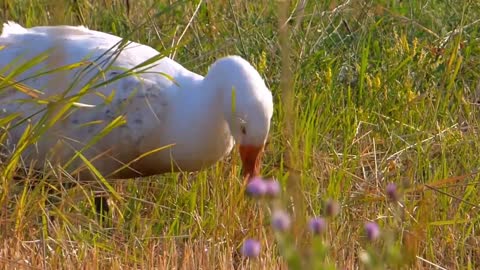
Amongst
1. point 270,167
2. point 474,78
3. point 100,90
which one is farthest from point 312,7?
point 100,90

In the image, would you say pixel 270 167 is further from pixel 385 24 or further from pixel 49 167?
pixel 385 24

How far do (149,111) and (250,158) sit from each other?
A: 0.38 m

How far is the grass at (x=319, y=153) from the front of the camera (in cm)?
349

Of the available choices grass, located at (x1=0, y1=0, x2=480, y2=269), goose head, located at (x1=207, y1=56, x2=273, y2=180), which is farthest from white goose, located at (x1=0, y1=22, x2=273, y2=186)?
grass, located at (x1=0, y1=0, x2=480, y2=269)

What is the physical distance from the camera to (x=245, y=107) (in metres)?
4.11

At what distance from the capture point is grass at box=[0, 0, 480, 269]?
3.49m

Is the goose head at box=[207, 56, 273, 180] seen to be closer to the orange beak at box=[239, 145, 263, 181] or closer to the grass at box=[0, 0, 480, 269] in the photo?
the orange beak at box=[239, 145, 263, 181]

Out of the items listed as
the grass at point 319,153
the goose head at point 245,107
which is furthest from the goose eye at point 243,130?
the grass at point 319,153

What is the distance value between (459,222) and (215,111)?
3.29 ft

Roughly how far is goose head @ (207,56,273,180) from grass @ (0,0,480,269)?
0.11 m

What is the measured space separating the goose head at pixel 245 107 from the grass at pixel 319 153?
105 mm

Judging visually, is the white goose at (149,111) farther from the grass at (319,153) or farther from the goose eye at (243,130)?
the grass at (319,153)

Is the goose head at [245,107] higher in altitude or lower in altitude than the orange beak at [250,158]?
higher

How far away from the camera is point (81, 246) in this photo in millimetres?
3459
